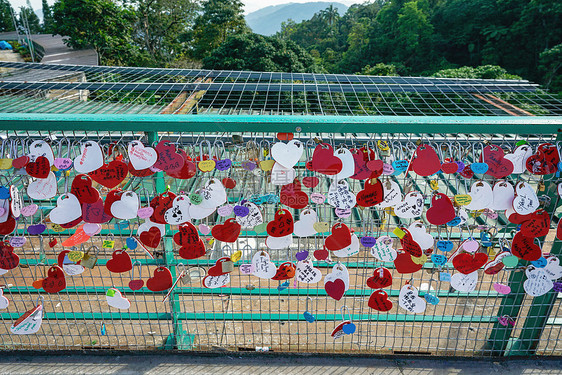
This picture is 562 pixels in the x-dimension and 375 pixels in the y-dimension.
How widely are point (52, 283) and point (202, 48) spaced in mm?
26480

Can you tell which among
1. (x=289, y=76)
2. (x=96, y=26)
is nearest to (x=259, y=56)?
(x=96, y=26)

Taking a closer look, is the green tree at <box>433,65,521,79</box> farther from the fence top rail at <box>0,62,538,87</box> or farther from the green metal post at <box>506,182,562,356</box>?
the green metal post at <box>506,182,562,356</box>

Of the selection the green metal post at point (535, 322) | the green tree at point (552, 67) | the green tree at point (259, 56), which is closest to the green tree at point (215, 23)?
the green tree at point (259, 56)

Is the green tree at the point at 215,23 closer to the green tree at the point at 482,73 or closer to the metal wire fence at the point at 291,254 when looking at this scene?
the green tree at the point at 482,73

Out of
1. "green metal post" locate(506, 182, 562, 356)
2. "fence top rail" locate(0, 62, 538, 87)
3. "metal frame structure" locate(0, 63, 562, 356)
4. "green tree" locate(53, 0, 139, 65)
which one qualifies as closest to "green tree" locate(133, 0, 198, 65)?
"green tree" locate(53, 0, 139, 65)

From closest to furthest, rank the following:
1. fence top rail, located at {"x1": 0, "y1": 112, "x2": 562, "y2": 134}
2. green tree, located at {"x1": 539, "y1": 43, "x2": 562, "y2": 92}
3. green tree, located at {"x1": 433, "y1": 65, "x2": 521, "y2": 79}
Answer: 1. fence top rail, located at {"x1": 0, "y1": 112, "x2": 562, "y2": 134}
2. green tree, located at {"x1": 433, "y1": 65, "x2": 521, "y2": 79}
3. green tree, located at {"x1": 539, "y1": 43, "x2": 562, "y2": 92}

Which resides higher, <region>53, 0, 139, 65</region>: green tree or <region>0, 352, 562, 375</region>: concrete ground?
<region>53, 0, 139, 65</region>: green tree

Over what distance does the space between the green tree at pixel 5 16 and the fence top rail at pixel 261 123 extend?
45.3 meters

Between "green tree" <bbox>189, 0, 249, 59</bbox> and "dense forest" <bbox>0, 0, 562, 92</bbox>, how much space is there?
70 mm

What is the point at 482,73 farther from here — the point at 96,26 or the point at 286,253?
the point at 286,253

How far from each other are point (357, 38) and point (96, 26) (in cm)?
2517

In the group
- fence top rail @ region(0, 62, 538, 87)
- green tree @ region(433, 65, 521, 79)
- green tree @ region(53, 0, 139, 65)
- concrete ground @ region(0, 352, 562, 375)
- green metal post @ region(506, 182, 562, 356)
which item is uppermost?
green tree @ region(53, 0, 139, 65)

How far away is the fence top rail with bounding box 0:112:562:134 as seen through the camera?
4.82 feet

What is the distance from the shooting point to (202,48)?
84.2 ft
